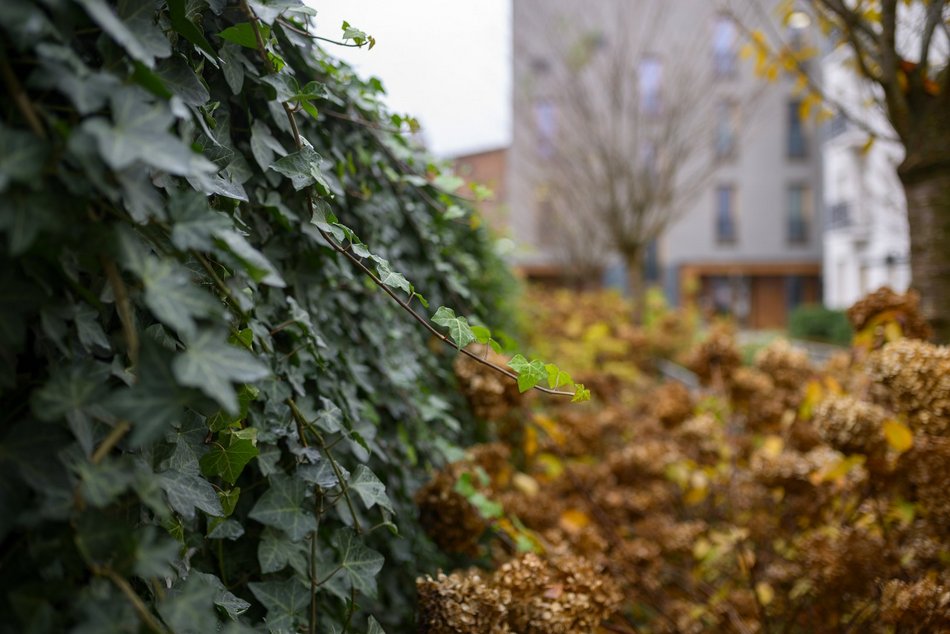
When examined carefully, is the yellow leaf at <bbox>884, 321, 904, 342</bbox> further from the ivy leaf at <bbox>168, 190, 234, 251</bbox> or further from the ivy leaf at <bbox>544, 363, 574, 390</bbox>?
the ivy leaf at <bbox>168, 190, 234, 251</bbox>

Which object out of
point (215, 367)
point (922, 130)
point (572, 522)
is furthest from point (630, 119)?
point (215, 367)

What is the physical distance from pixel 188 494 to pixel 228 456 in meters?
0.11

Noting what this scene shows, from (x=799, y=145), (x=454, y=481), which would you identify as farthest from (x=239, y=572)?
(x=799, y=145)

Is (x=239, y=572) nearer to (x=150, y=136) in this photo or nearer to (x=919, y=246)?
(x=150, y=136)

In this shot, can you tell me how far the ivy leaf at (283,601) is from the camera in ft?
3.14

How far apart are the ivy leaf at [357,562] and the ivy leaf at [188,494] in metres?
0.26

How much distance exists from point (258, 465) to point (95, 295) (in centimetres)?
43

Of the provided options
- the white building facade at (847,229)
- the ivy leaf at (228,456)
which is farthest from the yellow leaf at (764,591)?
the white building facade at (847,229)

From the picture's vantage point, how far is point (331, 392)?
127cm

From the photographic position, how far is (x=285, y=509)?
99 centimetres

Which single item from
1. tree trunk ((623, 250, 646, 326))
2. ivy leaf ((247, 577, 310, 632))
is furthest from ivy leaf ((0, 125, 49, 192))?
tree trunk ((623, 250, 646, 326))

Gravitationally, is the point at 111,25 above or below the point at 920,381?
above

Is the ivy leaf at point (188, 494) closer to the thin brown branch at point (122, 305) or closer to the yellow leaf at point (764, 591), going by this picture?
the thin brown branch at point (122, 305)

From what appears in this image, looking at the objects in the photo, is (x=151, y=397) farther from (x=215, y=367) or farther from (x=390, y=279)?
(x=390, y=279)
